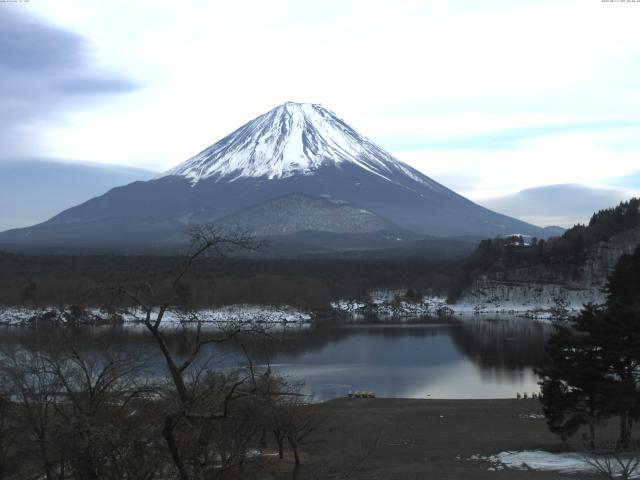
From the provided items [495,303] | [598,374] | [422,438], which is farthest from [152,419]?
[495,303]

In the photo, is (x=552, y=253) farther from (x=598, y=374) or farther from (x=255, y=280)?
(x=598, y=374)

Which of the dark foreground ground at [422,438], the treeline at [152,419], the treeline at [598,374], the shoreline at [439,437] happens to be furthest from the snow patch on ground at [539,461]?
the treeline at [152,419]

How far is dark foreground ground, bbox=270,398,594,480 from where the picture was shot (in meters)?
14.7

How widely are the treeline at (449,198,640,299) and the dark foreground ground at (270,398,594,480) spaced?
2116 inches

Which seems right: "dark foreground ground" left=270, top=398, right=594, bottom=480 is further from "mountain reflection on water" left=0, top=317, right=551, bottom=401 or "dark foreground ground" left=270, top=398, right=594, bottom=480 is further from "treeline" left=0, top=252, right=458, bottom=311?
"treeline" left=0, top=252, right=458, bottom=311

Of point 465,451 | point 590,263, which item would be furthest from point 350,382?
point 590,263

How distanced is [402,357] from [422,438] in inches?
772

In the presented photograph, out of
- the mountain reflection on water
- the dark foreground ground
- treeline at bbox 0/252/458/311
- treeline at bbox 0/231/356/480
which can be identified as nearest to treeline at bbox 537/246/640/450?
the dark foreground ground

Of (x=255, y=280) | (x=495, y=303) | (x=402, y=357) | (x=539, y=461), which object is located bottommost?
(x=402, y=357)

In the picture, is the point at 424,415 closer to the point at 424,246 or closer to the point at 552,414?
the point at 552,414

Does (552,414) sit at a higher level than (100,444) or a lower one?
lower

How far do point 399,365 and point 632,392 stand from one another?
21840 mm

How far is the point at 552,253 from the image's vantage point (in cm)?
7788

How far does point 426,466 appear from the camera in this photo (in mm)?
15375
